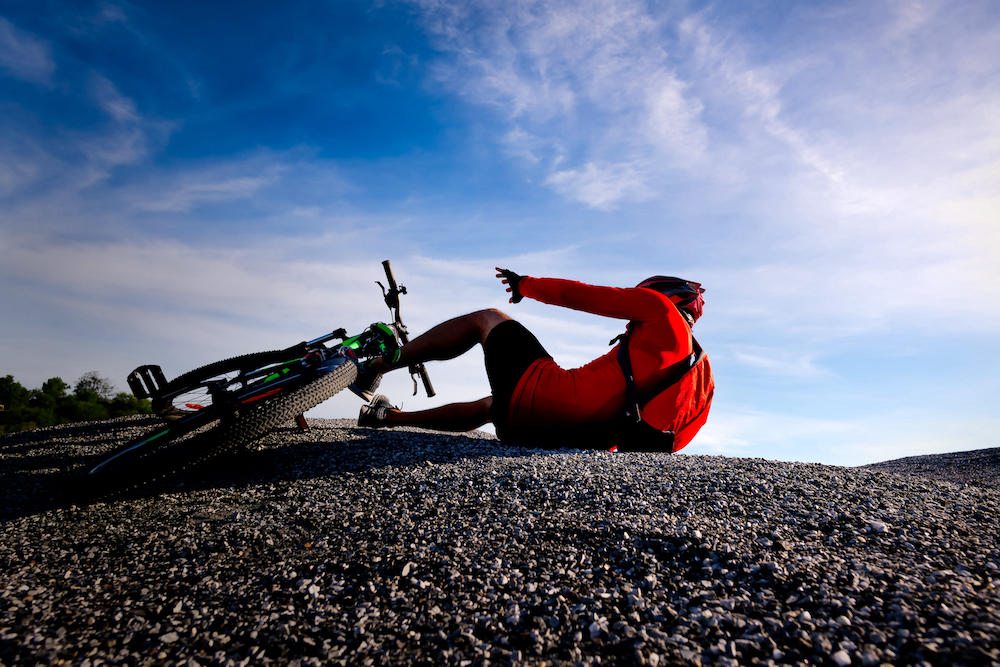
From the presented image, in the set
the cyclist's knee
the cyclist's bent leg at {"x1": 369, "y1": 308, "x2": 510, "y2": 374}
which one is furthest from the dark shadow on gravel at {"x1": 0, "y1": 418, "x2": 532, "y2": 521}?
the cyclist's knee

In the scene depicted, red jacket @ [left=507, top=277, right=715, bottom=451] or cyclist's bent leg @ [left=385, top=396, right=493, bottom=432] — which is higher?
red jacket @ [left=507, top=277, right=715, bottom=451]

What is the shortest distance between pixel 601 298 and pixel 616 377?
0.72 metres

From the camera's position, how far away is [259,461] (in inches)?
158

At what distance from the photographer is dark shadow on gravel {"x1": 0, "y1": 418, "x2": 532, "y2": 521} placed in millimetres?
3557

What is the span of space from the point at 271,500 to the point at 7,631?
4.40ft

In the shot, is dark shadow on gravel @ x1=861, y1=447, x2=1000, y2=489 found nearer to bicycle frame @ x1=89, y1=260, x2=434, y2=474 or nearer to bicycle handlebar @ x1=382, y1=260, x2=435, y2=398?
bicycle handlebar @ x1=382, y1=260, x2=435, y2=398

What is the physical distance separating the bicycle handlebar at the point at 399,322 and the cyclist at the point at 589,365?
2.40 feet

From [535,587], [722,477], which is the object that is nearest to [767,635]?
[535,587]

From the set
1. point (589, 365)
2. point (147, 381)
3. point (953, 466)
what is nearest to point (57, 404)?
point (147, 381)

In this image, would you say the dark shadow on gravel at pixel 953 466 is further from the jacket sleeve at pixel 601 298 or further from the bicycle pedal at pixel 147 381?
the bicycle pedal at pixel 147 381

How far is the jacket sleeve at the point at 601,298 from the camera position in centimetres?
417

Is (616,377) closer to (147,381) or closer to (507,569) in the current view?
(507,569)

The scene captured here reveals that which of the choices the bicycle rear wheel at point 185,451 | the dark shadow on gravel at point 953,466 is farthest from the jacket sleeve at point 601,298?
the dark shadow on gravel at point 953,466

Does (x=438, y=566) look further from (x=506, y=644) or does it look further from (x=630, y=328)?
(x=630, y=328)
